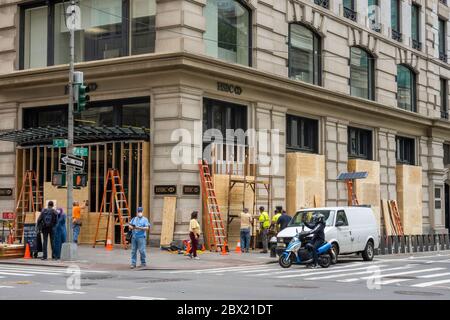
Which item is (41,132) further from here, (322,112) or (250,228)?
(322,112)

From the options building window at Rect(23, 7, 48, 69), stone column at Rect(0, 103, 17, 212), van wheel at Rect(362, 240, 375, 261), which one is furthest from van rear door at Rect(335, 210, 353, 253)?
building window at Rect(23, 7, 48, 69)

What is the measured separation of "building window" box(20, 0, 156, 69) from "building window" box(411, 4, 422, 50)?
72.9 feet

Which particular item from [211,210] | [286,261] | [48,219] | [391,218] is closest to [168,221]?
[211,210]

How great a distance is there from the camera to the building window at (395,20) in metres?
44.1

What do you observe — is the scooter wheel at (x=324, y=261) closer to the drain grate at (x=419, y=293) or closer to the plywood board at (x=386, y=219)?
the drain grate at (x=419, y=293)

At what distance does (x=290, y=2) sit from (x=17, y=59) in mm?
12901

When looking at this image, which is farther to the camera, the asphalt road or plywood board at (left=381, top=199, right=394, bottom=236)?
plywood board at (left=381, top=199, right=394, bottom=236)

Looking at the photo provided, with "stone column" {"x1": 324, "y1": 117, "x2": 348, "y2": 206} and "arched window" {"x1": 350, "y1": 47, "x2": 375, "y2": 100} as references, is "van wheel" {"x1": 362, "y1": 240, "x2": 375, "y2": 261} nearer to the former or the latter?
"stone column" {"x1": 324, "y1": 117, "x2": 348, "y2": 206}

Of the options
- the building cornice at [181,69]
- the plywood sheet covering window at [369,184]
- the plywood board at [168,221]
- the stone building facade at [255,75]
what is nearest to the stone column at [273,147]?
the stone building facade at [255,75]

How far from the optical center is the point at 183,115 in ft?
93.4

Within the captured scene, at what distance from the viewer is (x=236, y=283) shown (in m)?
17.0

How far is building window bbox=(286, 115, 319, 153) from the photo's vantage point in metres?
35.1
